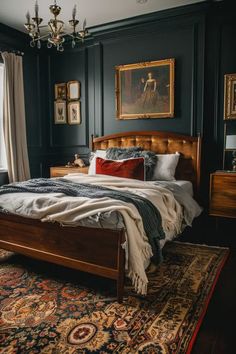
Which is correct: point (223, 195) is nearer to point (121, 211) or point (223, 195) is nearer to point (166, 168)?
point (166, 168)

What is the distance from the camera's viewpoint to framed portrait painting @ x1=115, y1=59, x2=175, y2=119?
162 inches

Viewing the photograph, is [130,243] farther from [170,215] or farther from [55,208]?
[170,215]

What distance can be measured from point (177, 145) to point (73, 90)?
83.4 inches

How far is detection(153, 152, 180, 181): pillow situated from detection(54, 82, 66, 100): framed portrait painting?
2.25m

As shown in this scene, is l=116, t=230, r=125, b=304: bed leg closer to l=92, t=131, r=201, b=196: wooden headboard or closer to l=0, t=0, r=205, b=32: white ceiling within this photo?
l=92, t=131, r=201, b=196: wooden headboard

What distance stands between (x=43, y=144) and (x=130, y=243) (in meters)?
3.71

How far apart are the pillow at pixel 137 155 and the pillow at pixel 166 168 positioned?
0.23 feet

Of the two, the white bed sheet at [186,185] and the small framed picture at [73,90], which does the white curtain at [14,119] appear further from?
the white bed sheet at [186,185]

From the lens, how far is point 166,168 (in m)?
3.79

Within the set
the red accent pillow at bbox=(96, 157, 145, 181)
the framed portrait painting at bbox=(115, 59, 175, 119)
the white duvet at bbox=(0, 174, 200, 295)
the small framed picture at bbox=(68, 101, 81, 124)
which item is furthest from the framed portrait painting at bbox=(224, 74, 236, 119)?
the small framed picture at bbox=(68, 101, 81, 124)

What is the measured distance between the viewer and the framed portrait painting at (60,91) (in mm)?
5078

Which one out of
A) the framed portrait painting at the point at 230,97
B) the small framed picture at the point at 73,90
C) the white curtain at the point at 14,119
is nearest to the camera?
the framed portrait painting at the point at 230,97

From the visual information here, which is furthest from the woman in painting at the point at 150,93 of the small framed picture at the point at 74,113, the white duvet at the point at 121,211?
the white duvet at the point at 121,211

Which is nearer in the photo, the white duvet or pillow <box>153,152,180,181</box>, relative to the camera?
the white duvet
